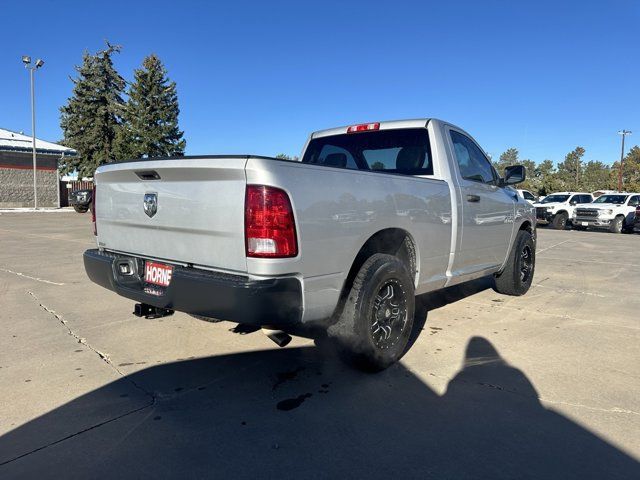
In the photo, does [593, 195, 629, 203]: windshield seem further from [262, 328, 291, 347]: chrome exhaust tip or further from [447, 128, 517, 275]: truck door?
[262, 328, 291, 347]: chrome exhaust tip

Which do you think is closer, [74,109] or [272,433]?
[272,433]

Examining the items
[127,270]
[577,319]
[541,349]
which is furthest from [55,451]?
[577,319]

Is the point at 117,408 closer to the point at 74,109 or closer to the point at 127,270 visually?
the point at 127,270

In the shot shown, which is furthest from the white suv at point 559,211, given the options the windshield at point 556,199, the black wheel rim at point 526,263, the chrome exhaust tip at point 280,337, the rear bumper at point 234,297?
the rear bumper at point 234,297

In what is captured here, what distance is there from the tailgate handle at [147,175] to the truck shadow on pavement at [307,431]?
1422mm

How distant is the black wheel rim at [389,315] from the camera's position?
338 centimetres

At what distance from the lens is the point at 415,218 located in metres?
3.70

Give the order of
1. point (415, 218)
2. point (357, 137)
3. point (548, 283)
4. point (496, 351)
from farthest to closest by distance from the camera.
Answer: point (548, 283) < point (357, 137) < point (496, 351) < point (415, 218)

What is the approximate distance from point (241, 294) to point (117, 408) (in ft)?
3.72

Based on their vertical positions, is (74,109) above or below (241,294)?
above

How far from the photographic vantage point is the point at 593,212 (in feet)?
64.8

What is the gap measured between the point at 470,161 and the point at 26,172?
3923 centimetres

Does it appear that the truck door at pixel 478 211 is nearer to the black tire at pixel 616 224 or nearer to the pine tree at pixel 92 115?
the black tire at pixel 616 224

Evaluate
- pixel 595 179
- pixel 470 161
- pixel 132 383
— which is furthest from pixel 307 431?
pixel 595 179
